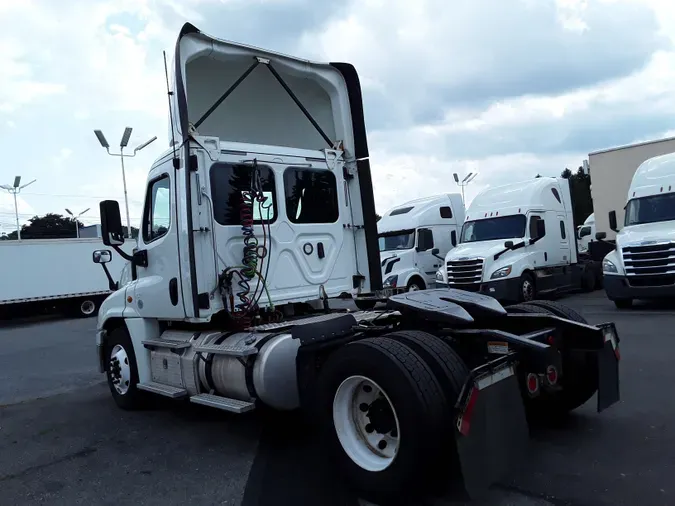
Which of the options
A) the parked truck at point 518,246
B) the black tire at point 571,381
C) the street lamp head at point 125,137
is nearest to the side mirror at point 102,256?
the black tire at point 571,381

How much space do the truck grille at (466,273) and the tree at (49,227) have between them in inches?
2434

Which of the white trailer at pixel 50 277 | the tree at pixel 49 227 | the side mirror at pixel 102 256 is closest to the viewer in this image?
the side mirror at pixel 102 256

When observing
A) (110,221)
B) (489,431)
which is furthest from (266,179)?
(489,431)

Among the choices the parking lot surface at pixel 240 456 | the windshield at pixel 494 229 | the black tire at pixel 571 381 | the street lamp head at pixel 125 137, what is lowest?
the parking lot surface at pixel 240 456

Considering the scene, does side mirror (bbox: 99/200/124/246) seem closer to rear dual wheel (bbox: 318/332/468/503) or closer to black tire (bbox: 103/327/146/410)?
black tire (bbox: 103/327/146/410)

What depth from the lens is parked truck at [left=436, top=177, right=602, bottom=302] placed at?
1482 cm

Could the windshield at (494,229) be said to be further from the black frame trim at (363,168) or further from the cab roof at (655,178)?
the black frame trim at (363,168)

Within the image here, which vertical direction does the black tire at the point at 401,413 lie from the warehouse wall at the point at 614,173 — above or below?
below

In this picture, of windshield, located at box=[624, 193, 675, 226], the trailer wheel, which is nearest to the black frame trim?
windshield, located at box=[624, 193, 675, 226]

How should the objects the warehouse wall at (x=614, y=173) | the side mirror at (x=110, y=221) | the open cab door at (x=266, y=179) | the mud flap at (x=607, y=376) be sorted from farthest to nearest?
the warehouse wall at (x=614, y=173) → the side mirror at (x=110, y=221) → the open cab door at (x=266, y=179) → the mud flap at (x=607, y=376)

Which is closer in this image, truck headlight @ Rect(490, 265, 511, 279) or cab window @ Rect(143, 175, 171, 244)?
cab window @ Rect(143, 175, 171, 244)

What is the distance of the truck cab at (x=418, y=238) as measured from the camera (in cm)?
1702

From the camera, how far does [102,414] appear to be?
686cm

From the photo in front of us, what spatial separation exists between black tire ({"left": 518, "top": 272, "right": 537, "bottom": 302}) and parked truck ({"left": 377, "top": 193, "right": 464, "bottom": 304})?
9.57ft
